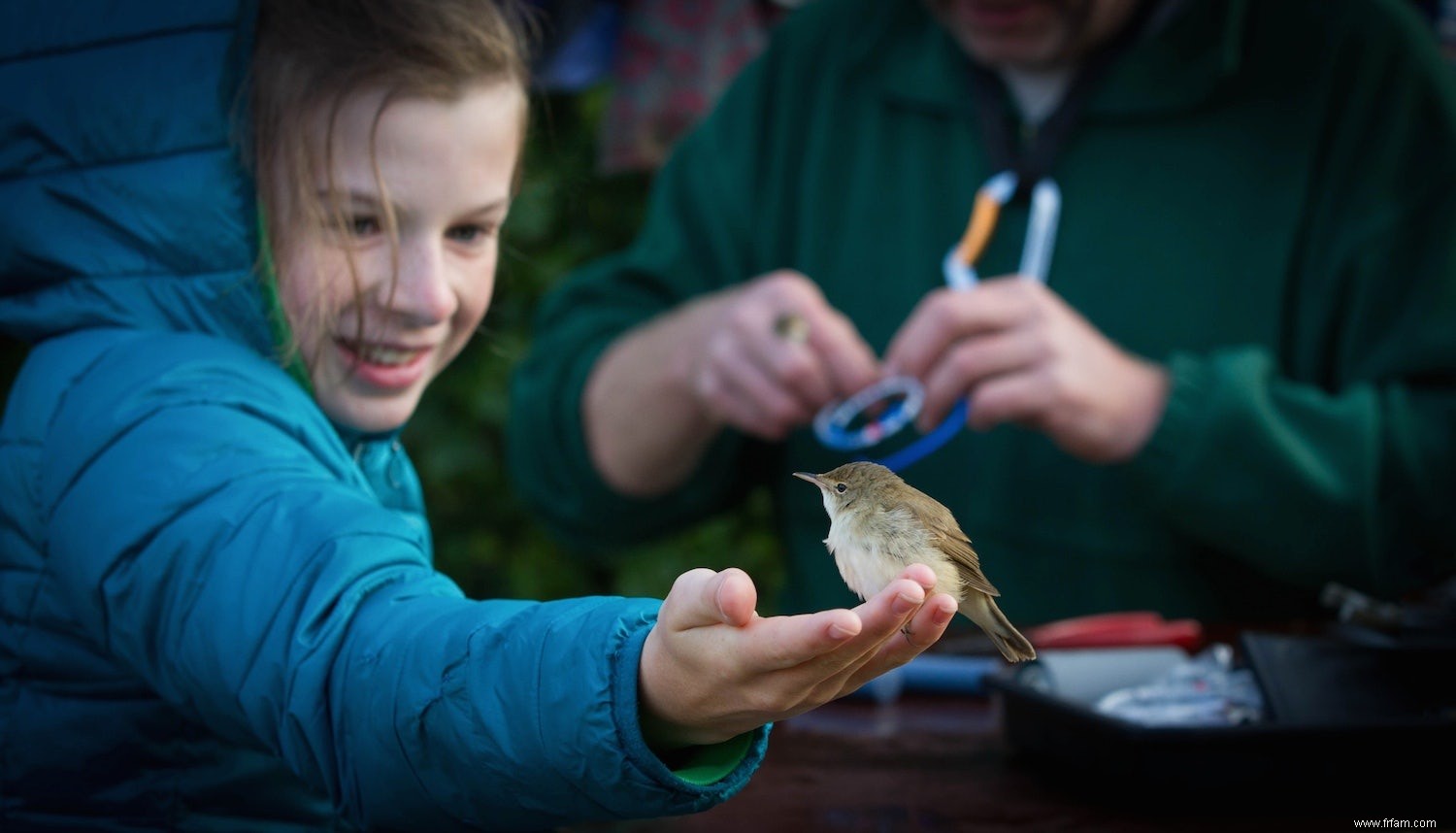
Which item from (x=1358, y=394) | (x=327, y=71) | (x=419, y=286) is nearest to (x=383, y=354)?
(x=419, y=286)

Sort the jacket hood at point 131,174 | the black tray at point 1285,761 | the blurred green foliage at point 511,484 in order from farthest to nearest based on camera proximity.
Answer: the blurred green foliage at point 511,484, the black tray at point 1285,761, the jacket hood at point 131,174

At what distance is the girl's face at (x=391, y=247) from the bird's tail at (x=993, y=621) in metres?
0.40

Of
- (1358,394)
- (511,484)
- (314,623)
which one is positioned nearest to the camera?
(314,623)

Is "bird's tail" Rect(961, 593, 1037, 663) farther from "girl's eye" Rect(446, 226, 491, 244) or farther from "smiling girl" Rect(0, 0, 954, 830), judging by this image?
"girl's eye" Rect(446, 226, 491, 244)

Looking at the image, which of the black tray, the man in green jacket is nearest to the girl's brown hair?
the black tray

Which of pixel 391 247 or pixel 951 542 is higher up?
pixel 391 247

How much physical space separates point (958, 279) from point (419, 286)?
1597 millimetres

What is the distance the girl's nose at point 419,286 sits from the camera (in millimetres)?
900

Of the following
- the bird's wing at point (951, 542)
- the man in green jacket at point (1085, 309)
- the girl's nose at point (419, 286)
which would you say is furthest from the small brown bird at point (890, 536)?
the man in green jacket at point (1085, 309)

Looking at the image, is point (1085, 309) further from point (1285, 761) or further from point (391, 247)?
point (391, 247)

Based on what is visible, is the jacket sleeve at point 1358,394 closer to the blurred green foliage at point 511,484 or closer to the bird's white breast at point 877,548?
the bird's white breast at point 877,548

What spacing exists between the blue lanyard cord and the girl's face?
127 cm

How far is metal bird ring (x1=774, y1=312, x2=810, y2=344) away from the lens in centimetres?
217

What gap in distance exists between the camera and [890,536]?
0.86 metres
